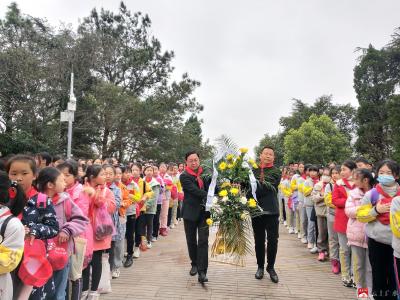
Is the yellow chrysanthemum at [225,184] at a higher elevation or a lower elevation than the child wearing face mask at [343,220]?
higher

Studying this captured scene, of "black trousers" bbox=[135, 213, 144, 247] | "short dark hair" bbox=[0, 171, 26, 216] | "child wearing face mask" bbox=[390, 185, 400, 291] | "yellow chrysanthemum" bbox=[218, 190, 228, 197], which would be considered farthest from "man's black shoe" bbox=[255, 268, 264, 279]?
"short dark hair" bbox=[0, 171, 26, 216]

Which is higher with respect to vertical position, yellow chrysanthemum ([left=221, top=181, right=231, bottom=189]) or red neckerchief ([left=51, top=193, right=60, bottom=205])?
yellow chrysanthemum ([left=221, top=181, right=231, bottom=189])

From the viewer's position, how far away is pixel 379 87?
39969mm

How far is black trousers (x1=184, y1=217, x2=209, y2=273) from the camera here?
5.79 metres

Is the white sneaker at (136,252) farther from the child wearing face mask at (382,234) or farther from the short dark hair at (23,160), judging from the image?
the short dark hair at (23,160)

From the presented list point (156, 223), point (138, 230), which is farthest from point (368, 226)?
point (156, 223)

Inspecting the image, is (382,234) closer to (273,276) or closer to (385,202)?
(385,202)

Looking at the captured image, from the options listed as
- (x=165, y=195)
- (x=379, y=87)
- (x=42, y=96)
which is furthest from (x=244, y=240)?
(x=379, y=87)

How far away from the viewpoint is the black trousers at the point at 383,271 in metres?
4.48

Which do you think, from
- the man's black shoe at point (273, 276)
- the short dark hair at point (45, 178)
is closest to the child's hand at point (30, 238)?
the short dark hair at point (45, 178)

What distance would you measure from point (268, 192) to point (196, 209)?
3.73ft

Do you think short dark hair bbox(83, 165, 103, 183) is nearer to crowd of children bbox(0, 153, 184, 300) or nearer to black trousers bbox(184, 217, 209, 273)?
crowd of children bbox(0, 153, 184, 300)

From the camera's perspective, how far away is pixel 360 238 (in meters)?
5.08

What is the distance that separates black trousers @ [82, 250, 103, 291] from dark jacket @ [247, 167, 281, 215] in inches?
93.9
